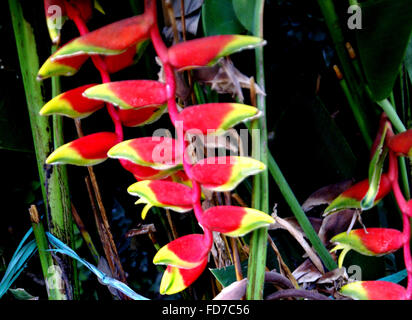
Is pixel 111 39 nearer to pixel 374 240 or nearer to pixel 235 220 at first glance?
pixel 235 220

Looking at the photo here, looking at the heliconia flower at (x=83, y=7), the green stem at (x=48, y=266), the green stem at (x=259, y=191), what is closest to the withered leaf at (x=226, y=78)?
the green stem at (x=259, y=191)

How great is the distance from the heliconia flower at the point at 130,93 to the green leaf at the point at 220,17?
4.3 inches

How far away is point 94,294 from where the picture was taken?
0.72m

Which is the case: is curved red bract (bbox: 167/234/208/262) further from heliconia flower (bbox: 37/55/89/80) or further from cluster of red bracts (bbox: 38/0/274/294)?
heliconia flower (bbox: 37/55/89/80)

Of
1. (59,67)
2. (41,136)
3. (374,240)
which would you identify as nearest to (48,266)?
(41,136)

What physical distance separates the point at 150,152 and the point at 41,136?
0.20 m

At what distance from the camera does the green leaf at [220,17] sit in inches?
16.8

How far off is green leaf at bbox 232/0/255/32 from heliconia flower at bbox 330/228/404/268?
0.22 m

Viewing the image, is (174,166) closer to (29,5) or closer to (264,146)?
(264,146)

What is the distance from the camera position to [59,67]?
1.21 feet

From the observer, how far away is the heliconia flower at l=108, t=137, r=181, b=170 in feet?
1.12

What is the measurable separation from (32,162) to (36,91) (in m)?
0.19

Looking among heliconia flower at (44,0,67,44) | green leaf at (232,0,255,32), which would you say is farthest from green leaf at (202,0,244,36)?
heliconia flower at (44,0,67,44)

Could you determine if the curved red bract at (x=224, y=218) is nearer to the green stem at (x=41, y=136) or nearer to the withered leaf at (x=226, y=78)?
the withered leaf at (x=226, y=78)
